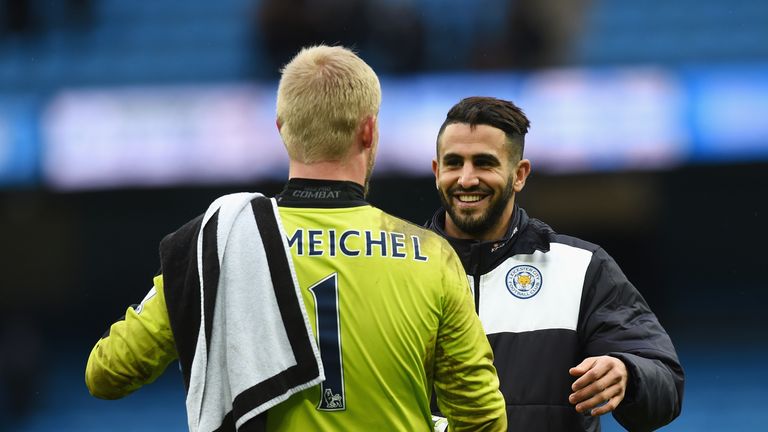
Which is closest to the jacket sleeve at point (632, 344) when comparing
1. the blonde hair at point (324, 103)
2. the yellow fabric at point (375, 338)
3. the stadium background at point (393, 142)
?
the yellow fabric at point (375, 338)

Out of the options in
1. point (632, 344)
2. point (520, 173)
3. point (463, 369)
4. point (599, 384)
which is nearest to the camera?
point (463, 369)

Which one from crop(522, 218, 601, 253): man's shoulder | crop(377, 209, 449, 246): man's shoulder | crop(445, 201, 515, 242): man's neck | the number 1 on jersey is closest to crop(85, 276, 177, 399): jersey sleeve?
the number 1 on jersey

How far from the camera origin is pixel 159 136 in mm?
10180

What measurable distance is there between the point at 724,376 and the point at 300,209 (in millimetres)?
9527

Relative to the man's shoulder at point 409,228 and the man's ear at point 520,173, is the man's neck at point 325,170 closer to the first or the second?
the man's shoulder at point 409,228

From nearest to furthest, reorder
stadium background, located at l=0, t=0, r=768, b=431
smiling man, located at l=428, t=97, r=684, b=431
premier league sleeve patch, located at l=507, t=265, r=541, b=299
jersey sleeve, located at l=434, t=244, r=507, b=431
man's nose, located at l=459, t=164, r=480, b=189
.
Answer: jersey sleeve, located at l=434, t=244, r=507, b=431
smiling man, located at l=428, t=97, r=684, b=431
premier league sleeve patch, located at l=507, t=265, r=541, b=299
man's nose, located at l=459, t=164, r=480, b=189
stadium background, located at l=0, t=0, r=768, b=431

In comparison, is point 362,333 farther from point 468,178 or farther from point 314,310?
point 468,178

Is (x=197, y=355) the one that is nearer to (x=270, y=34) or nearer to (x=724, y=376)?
(x=270, y=34)

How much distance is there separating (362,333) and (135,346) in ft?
1.43

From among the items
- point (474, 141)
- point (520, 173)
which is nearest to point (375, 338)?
point (474, 141)

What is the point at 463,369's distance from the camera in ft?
7.64

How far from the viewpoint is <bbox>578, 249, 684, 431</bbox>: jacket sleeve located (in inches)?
114

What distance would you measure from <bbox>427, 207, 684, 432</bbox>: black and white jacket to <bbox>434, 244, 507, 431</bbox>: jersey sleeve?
0.69 m

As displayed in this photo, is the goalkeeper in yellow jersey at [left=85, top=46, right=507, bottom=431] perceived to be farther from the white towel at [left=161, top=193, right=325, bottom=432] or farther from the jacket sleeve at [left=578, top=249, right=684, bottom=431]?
the jacket sleeve at [left=578, top=249, right=684, bottom=431]
